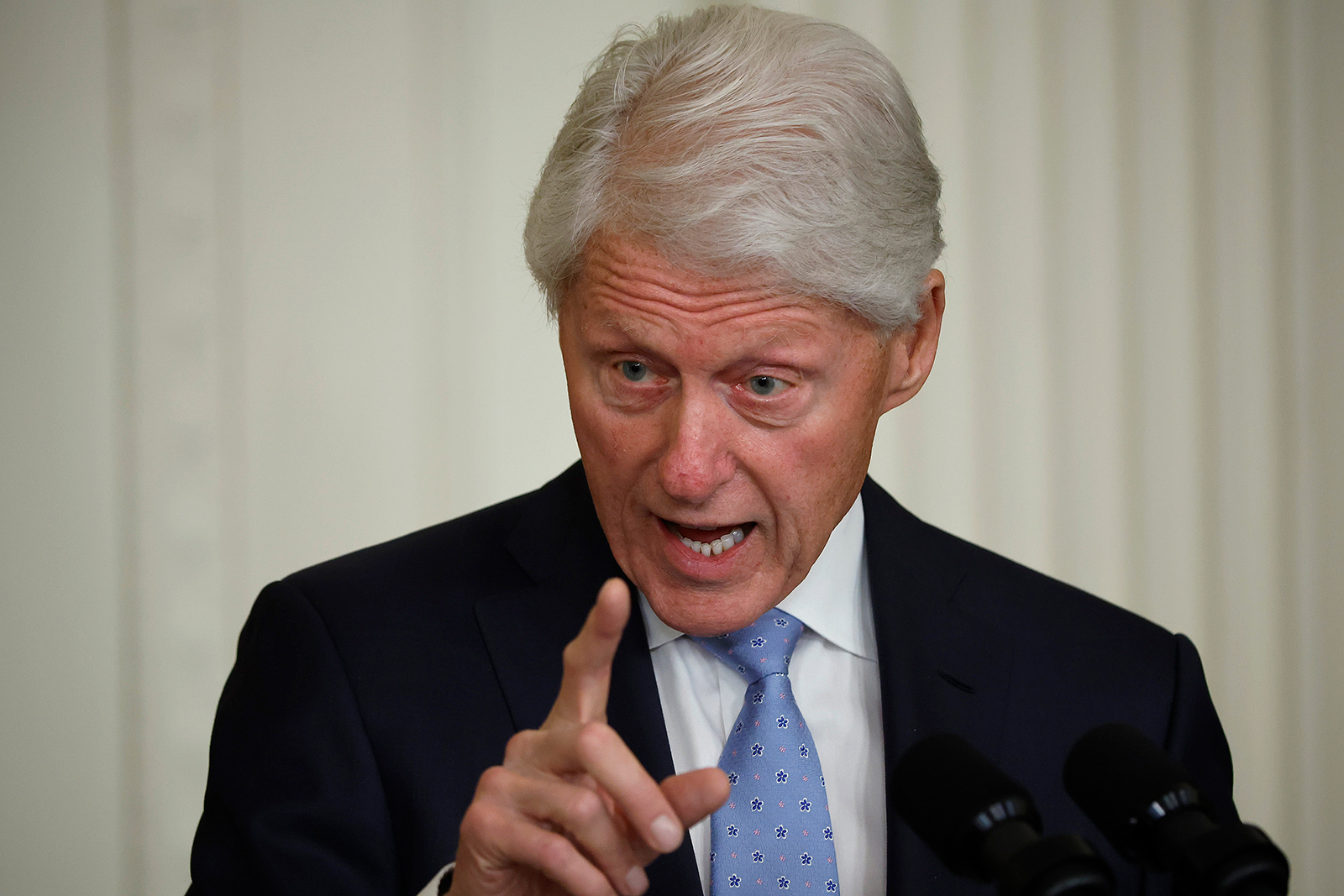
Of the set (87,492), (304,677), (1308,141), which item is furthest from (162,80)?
(1308,141)

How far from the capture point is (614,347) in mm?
1339

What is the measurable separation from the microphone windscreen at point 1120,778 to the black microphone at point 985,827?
0.23 ft

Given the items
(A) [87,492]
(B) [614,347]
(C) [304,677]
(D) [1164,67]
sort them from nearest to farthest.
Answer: (B) [614,347]
(C) [304,677]
(A) [87,492]
(D) [1164,67]

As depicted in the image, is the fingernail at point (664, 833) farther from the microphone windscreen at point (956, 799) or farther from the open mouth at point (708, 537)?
the open mouth at point (708, 537)

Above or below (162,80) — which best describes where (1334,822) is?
below

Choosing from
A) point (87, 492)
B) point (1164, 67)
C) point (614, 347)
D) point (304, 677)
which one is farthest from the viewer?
point (1164, 67)

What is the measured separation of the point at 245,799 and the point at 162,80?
1.79 metres

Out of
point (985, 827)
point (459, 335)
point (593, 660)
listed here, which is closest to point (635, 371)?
point (593, 660)

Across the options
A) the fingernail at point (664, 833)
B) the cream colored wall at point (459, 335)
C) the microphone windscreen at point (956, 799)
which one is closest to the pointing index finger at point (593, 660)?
the fingernail at point (664, 833)

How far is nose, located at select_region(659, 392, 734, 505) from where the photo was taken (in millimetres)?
1280

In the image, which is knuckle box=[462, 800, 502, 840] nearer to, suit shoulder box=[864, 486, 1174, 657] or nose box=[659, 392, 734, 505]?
nose box=[659, 392, 734, 505]

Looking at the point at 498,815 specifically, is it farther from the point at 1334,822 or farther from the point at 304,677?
the point at 1334,822

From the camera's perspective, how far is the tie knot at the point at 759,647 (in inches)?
58.9

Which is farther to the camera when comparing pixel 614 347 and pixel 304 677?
pixel 304 677
